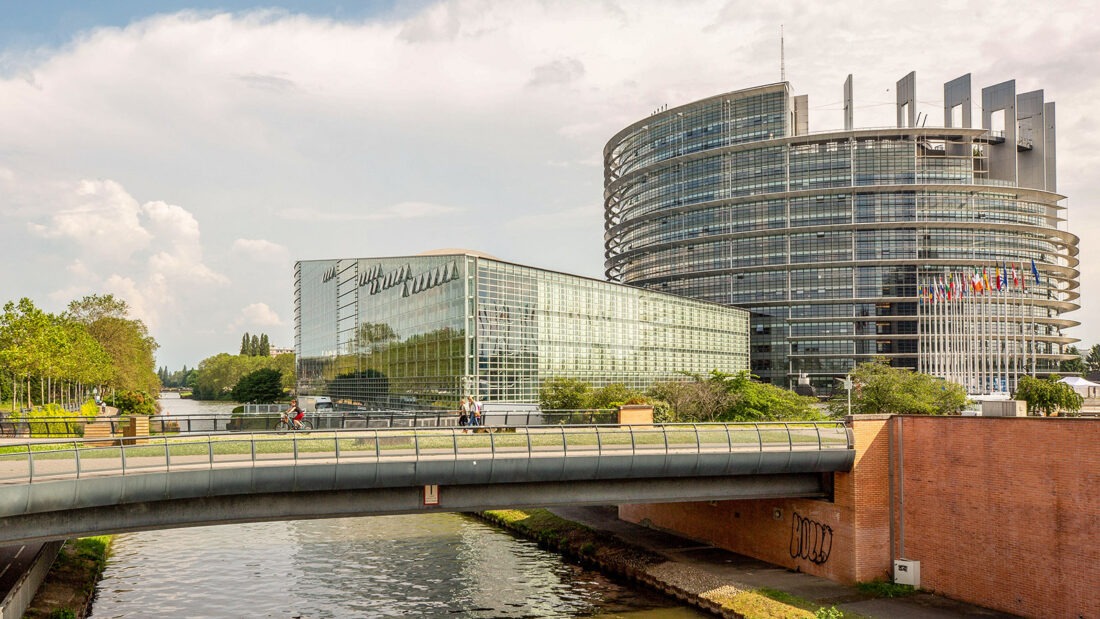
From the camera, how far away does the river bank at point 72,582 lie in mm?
27806

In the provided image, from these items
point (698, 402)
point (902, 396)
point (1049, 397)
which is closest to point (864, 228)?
point (1049, 397)

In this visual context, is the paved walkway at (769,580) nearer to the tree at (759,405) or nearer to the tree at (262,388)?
the tree at (759,405)

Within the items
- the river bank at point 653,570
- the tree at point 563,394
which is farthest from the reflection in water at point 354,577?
the tree at point 563,394

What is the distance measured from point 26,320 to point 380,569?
44678 millimetres

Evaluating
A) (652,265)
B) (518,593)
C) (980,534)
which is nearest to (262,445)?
(518,593)

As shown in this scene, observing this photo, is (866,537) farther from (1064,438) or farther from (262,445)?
(262,445)

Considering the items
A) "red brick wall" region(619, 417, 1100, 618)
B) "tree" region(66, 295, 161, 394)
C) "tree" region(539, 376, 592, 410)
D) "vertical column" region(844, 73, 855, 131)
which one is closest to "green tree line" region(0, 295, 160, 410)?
"tree" region(66, 295, 161, 394)

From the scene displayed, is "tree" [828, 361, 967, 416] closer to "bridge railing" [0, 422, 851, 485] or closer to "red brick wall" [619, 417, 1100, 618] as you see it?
"red brick wall" [619, 417, 1100, 618]

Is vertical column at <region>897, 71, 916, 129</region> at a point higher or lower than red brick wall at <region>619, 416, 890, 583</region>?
higher

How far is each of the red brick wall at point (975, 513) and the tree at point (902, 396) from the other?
107ft

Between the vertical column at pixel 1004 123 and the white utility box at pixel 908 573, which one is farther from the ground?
the vertical column at pixel 1004 123

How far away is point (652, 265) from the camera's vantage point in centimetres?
14350

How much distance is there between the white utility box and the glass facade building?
38982mm

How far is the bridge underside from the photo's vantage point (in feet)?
72.6
